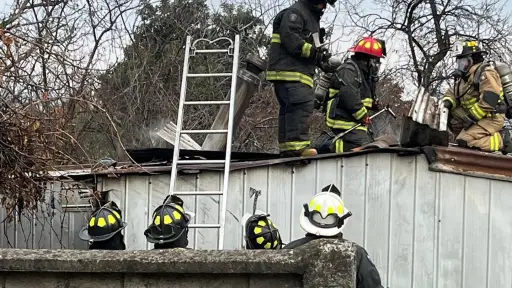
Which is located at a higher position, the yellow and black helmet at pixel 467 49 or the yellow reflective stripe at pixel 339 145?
the yellow and black helmet at pixel 467 49

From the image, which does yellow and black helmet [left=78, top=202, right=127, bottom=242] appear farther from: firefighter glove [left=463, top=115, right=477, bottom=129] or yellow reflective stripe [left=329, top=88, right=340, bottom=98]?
firefighter glove [left=463, top=115, right=477, bottom=129]

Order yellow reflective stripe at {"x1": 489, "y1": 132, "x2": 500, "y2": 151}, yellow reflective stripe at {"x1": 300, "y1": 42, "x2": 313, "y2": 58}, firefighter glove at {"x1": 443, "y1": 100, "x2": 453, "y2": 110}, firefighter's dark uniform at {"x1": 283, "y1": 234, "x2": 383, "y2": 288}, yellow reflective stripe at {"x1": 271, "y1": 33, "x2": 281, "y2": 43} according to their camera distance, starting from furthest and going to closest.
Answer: firefighter glove at {"x1": 443, "y1": 100, "x2": 453, "y2": 110} < yellow reflective stripe at {"x1": 489, "y1": 132, "x2": 500, "y2": 151} < yellow reflective stripe at {"x1": 271, "y1": 33, "x2": 281, "y2": 43} < yellow reflective stripe at {"x1": 300, "y1": 42, "x2": 313, "y2": 58} < firefighter's dark uniform at {"x1": 283, "y1": 234, "x2": 383, "y2": 288}

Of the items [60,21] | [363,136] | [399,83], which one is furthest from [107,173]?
[399,83]

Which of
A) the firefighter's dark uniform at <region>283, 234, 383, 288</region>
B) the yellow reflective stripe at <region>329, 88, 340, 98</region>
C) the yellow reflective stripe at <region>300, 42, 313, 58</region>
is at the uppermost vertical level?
the yellow reflective stripe at <region>300, 42, 313, 58</region>

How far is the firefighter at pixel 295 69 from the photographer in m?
6.81

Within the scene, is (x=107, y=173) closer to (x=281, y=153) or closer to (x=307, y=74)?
(x=281, y=153)

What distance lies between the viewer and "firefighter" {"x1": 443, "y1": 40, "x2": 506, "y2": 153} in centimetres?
710

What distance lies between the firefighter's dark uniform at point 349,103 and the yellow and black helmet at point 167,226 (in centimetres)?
260

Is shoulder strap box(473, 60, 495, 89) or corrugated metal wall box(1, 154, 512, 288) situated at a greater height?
shoulder strap box(473, 60, 495, 89)

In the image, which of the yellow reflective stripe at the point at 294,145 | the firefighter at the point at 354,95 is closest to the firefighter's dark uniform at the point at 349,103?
the firefighter at the point at 354,95

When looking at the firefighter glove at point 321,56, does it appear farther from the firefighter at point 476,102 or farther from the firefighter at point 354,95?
the firefighter at point 476,102

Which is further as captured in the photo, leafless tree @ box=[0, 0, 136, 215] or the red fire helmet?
the red fire helmet

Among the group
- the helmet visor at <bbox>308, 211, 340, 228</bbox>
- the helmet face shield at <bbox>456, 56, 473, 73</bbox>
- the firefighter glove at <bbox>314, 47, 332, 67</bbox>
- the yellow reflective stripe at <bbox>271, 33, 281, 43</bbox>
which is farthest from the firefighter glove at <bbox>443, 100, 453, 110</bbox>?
the helmet visor at <bbox>308, 211, 340, 228</bbox>

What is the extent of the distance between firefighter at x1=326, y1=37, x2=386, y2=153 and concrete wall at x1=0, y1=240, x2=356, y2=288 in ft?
14.4
